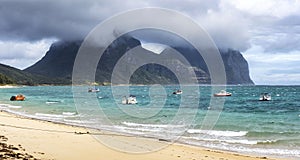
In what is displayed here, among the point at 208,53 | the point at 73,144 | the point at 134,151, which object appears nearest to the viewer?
the point at 208,53

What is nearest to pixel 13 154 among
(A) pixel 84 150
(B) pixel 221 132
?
(A) pixel 84 150

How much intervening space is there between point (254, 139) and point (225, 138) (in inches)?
65.2

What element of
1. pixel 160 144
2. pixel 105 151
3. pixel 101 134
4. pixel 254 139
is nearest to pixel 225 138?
pixel 254 139

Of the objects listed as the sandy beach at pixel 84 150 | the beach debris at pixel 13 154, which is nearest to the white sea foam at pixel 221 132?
the sandy beach at pixel 84 150

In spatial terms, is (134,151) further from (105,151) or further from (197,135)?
(197,135)

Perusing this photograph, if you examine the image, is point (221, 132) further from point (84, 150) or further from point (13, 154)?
point (13, 154)

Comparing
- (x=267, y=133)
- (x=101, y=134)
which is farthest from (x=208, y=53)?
(x=267, y=133)

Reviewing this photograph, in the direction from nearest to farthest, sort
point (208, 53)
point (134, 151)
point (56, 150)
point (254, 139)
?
point (208, 53)
point (56, 150)
point (134, 151)
point (254, 139)

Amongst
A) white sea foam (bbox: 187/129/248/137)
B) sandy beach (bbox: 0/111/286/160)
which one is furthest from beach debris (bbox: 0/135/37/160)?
white sea foam (bbox: 187/129/248/137)

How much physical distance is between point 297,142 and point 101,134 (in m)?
11.2

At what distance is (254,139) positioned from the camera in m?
21.8

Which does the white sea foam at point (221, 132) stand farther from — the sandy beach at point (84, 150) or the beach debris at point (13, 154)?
the beach debris at point (13, 154)

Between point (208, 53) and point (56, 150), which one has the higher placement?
point (208, 53)

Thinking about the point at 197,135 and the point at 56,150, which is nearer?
the point at 56,150
